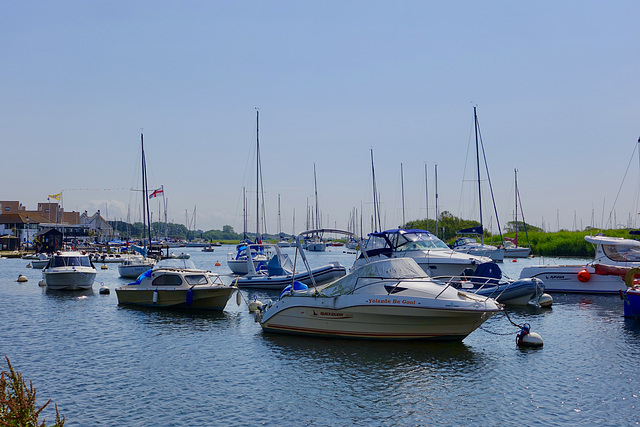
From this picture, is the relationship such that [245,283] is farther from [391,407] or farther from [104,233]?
[104,233]

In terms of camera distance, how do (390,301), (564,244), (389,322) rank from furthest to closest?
(564,244)
(389,322)
(390,301)

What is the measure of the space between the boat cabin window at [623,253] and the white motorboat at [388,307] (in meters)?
17.9

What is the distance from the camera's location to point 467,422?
480 inches

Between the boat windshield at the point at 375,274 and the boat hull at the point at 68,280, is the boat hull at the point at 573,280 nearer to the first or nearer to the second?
the boat windshield at the point at 375,274

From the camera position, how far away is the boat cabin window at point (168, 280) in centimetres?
2938

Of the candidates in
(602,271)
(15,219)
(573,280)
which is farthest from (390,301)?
(15,219)

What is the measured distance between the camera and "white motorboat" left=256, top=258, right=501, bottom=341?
744 inches

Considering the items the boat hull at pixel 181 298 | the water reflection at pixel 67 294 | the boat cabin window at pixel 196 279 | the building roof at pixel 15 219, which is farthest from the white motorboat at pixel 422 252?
the building roof at pixel 15 219

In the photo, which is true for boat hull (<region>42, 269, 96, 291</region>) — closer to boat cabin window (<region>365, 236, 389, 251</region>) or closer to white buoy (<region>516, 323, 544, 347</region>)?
boat cabin window (<region>365, 236, 389, 251</region>)

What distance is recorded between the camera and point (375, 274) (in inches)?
793

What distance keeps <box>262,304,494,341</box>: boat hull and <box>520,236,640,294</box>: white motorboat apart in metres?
17.5

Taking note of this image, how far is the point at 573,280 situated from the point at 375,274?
64.2 feet

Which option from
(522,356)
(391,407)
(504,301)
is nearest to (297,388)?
(391,407)

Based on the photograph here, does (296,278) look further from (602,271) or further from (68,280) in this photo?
(602,271)
